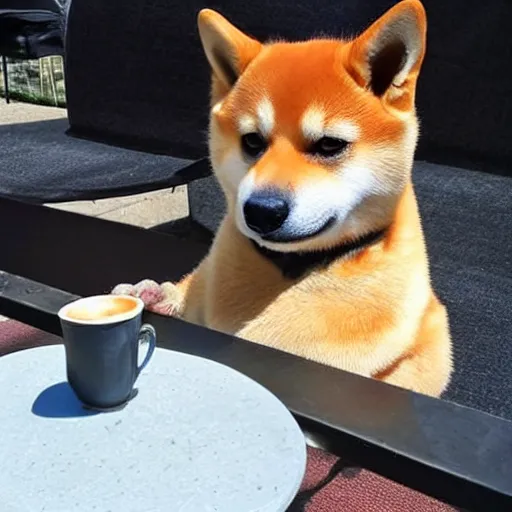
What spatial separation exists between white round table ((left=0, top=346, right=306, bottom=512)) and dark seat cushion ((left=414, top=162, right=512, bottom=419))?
0.53 metres

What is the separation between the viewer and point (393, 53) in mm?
996

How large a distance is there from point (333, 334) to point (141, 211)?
7.14 ft

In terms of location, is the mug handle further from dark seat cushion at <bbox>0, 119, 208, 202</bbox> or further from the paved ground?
the paved ground

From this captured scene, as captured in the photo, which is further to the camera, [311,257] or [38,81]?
[38,81]

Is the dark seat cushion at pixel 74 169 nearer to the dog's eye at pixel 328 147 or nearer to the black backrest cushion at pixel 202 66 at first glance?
the black backrest cushion at pixel 202 66

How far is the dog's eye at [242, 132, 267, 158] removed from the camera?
1000mm

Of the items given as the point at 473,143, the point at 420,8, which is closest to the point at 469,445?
the point at 420,8

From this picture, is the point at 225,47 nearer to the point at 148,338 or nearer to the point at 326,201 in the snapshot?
the point at 326,201

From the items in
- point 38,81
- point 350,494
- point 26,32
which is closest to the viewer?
point 350,494

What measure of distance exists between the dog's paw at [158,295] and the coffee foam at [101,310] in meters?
0.36

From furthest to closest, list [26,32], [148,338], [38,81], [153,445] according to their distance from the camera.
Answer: [38,81] < [26,32] < [148,338] < [153,445]

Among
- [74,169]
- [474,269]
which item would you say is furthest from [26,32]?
[474,269]

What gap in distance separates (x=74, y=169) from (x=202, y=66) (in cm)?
45

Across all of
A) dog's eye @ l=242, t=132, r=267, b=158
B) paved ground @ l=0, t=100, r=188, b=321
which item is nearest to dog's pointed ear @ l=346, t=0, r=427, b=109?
dog's eye @ l=242, t=132, r=267, b=158
